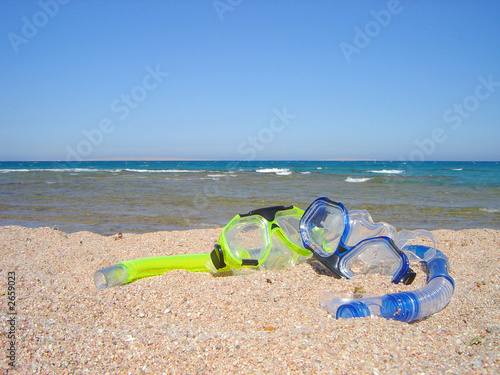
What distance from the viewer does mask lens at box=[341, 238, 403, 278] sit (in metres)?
3.10

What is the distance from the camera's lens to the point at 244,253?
346cm

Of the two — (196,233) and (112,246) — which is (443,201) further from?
(112,246)

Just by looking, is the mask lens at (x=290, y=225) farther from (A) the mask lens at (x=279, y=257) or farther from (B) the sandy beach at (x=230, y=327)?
(B) the sandy beach at (x=230, y=327)

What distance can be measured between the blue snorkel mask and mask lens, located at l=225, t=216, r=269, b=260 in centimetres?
40

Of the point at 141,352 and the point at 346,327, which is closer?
the point at 141,352

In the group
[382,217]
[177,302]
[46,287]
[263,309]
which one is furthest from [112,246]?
[382,217]

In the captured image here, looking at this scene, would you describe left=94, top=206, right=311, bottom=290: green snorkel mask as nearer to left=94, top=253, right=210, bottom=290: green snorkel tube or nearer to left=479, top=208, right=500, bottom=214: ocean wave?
left=94, top=253, right=210, bottom=290: green snorkel tube

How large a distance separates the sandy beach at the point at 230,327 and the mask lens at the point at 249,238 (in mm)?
259

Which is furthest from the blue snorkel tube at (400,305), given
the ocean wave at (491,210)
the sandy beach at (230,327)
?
the ocean wave at (491,210)

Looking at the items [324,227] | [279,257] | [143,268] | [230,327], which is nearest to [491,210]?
[324,227]

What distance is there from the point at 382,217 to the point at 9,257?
6.86m

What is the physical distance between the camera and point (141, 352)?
1892 millimetres

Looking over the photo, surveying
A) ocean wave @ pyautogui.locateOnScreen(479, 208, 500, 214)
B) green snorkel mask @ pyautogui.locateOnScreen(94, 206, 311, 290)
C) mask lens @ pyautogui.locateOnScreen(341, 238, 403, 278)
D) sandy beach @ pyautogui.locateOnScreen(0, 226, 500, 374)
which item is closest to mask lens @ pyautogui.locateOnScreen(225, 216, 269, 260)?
green snorkel mask @ pyautogui.locateOnScreen(94, 206, 311, 290)

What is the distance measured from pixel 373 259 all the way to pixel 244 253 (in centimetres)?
118
